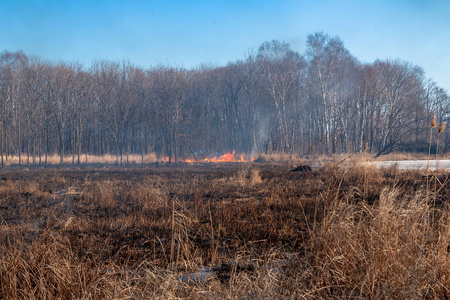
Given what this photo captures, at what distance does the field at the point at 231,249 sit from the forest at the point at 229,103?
22942mm

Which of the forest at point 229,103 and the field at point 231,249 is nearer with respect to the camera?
the field at point 231,249

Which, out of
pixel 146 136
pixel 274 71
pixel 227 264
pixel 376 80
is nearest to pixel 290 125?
pixel 274 71

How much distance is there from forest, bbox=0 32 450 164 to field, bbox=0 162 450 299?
75.3 feet

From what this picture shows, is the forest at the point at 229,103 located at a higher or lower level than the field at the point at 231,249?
higher

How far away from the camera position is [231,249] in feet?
15.1

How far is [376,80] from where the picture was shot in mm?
33188

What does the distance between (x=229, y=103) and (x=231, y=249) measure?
3567 cm

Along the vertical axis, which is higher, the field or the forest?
the forest

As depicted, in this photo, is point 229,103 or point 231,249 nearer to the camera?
point 231,249

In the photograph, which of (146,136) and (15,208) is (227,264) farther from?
(146,136)

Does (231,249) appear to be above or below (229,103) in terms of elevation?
below

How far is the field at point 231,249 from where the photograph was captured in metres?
2.89

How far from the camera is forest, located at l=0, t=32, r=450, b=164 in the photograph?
30906mm

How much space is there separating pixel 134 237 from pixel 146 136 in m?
38.1
